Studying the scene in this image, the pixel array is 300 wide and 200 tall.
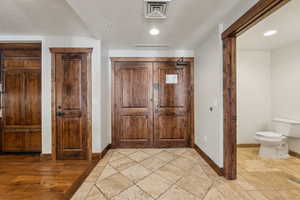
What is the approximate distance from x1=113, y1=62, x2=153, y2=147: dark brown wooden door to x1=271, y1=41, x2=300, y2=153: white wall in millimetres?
2858

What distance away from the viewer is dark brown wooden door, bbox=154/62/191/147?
11.6ft

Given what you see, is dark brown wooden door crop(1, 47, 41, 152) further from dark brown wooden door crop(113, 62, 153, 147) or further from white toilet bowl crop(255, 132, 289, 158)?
white toilet bowl crop(255, 132, 289, 158)

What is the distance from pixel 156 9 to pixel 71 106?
2.22 metres

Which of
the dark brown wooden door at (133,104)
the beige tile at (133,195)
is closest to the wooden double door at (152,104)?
the dark brown wooden door at (133,104)

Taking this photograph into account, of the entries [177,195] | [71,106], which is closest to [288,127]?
[177,195]

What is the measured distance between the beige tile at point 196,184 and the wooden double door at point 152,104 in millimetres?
1384

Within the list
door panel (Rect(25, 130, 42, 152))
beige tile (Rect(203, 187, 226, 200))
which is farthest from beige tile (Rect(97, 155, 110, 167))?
beige tile (Rect(203, 187, 226, 200))

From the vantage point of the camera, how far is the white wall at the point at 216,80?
2115 millimetres

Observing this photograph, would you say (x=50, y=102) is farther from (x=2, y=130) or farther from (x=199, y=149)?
(x=199, y=149)

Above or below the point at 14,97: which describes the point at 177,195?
below

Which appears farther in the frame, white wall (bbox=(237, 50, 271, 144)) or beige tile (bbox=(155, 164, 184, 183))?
white wall (bbox=(237, 50, 271, 144))

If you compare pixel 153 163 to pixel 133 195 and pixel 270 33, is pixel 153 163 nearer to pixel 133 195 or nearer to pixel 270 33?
pixel 133 195

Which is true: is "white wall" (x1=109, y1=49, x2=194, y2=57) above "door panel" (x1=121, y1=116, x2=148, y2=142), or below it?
above

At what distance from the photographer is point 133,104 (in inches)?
138
